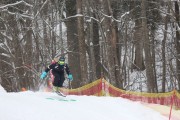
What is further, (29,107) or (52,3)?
(52,3)

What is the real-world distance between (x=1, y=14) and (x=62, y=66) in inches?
653

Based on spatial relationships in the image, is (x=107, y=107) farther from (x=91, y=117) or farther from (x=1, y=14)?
(x=1, y=14)

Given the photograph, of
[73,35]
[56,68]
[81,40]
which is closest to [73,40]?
[73,35]

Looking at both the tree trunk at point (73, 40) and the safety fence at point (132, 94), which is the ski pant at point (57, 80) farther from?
the tree trunk at point (73, 40)

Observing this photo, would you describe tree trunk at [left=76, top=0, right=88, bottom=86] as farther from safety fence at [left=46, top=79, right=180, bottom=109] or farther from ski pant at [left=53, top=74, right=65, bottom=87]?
ski pant at [left=53, top=74, right=65, bottom=87]

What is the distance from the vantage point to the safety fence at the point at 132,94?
16891 mm

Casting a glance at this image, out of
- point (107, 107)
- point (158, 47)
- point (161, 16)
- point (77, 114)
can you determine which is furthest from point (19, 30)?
point (77, 114)

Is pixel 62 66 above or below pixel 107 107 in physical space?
above

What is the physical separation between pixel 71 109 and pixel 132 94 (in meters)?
6.38

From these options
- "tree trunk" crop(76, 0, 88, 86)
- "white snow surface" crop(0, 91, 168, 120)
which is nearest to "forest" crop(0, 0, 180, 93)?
"tree trunk" crop(76, 0, 88, 86)

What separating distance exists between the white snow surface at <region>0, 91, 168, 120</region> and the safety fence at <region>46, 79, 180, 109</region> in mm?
1186

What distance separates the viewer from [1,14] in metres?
31.7

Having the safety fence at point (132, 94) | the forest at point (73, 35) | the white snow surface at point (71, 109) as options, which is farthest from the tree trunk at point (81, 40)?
the white snow surface at point (71, 109)

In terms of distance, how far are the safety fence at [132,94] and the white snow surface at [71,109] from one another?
119cm
